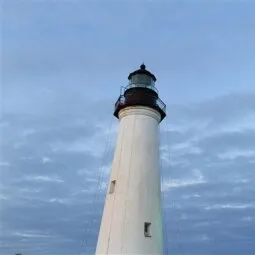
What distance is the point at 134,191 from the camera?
44.8 feet

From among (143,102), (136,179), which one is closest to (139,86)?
(143,102)

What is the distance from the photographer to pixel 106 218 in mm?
13695

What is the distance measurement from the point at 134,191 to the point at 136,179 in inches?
18.2

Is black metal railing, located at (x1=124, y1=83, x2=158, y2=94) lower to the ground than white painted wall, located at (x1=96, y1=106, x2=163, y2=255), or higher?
higher

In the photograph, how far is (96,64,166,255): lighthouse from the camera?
13133mm

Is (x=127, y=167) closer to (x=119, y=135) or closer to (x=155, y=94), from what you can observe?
(x=119, y=135)

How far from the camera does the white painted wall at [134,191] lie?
13.1 meters

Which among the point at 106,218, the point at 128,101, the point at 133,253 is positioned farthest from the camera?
the point at 128,101

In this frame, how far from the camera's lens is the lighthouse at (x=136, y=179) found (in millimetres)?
13133

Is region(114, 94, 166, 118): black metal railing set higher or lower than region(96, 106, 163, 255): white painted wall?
higher

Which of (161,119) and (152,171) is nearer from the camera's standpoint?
(152,171)

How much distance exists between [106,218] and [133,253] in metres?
1.66

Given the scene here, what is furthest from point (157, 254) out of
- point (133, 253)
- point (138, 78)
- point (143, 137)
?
point (138, 78)

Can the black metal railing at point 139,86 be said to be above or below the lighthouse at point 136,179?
above
